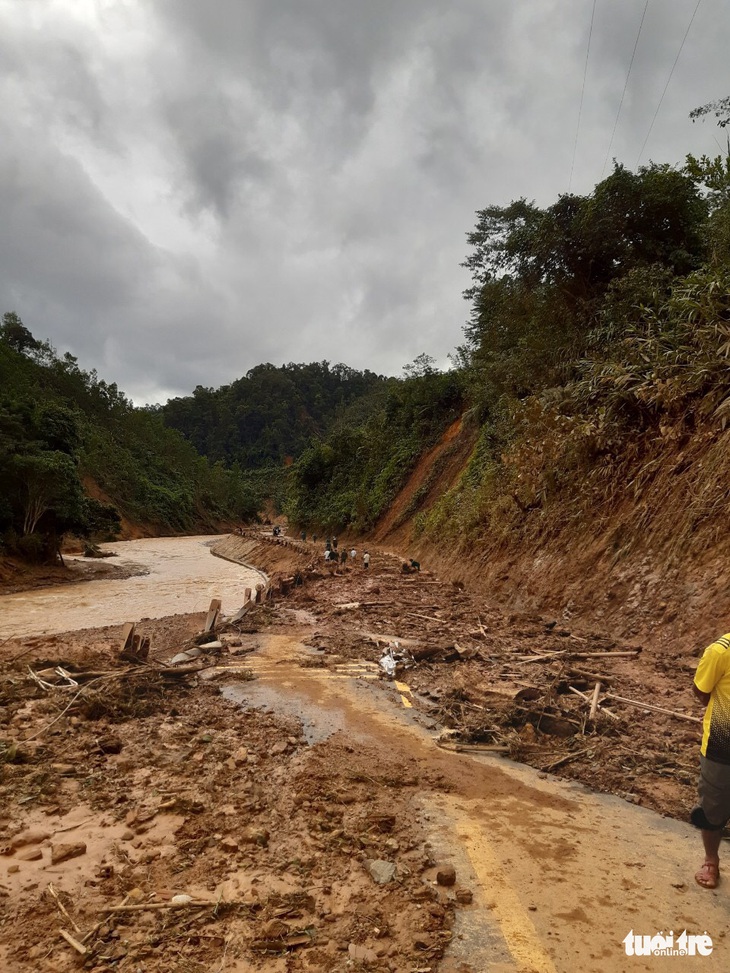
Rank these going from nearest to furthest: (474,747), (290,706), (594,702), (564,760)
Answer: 1. (564,760)
2. (474,747)
3. (594,702)
4. (290,706)

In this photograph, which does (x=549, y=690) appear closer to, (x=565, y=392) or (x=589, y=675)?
(x=589, y=675)

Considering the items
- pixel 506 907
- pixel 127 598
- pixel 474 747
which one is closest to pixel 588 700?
pixel 474 747

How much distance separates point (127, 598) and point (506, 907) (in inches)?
703

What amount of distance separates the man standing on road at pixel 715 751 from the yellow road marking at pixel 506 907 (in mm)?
1168

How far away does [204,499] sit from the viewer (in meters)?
71.7

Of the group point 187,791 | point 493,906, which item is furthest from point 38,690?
point 493,906

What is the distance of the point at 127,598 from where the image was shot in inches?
726

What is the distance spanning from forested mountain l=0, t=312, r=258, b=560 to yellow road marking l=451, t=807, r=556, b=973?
21.8 metres

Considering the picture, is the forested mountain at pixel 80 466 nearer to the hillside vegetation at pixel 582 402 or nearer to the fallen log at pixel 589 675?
the hillside vegetation at pixel 582 402

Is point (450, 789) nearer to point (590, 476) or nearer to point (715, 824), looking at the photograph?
point (715, 824)

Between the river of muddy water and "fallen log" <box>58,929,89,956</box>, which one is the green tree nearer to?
the river of muddy water

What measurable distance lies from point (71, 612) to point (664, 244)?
18414mm

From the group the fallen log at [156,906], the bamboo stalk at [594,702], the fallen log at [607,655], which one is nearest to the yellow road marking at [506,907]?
the fallen log at [156,906]

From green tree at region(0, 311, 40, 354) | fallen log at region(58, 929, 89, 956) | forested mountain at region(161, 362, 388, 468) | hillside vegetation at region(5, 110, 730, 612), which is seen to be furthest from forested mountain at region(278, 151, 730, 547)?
forested mountain at region(161, 362, 388, 468)
